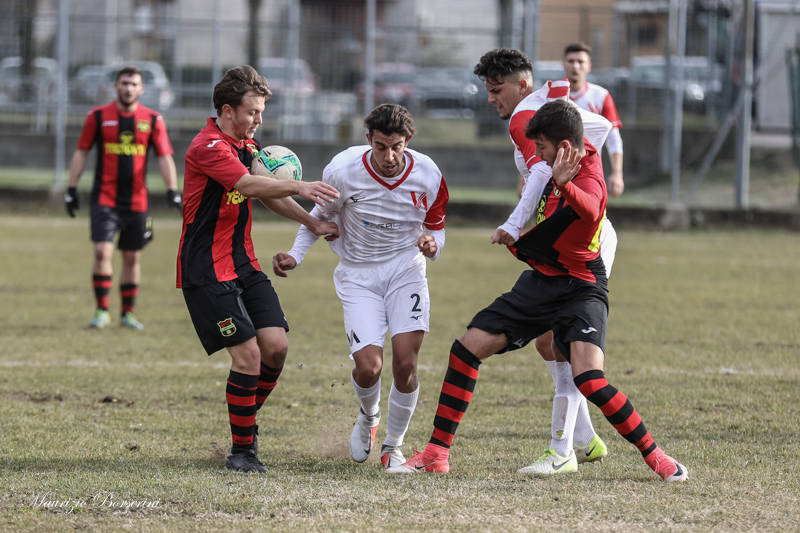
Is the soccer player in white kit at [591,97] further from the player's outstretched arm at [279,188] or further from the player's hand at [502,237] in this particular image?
the player's outstretched arm at [279,188]

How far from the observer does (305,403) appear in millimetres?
6809

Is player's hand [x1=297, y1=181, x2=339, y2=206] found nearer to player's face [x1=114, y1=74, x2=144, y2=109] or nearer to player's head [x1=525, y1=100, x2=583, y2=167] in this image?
player's head [x1=525, y1=100, x2=583, y2=167]

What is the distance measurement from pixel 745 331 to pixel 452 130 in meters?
11.9

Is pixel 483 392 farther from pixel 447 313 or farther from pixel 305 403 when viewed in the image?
pixel 447 313

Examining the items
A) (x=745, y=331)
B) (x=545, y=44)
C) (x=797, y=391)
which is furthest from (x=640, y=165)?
(x=797, y=391)

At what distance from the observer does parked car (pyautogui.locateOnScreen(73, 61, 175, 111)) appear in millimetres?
20781

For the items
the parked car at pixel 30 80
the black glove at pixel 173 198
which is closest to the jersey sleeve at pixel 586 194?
the black glove at pixel 173 198

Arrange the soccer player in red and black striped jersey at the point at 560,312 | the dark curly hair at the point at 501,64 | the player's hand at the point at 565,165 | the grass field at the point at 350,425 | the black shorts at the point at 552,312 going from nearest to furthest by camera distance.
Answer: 1. the grass field at the point at 350,425
2. the player's hand at the point at 565,165
3. the soccer player in red and black striped jersey at the point at 560,312
4. the black shorts at the point at 552,312
5. the dark curly hair at the point at 501,64

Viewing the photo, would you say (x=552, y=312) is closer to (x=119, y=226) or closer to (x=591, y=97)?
(x=591, y=97)

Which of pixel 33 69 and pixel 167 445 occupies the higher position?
pixel 33 69

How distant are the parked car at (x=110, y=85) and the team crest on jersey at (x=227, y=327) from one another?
16.2 metres

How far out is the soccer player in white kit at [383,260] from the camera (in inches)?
215

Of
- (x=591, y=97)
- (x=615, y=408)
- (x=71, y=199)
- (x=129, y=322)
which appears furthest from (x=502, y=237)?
(x=71, y=199)

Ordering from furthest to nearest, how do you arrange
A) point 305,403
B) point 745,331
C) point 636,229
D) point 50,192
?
point 50,192
point 636,229
point 745,331
point 305,403
